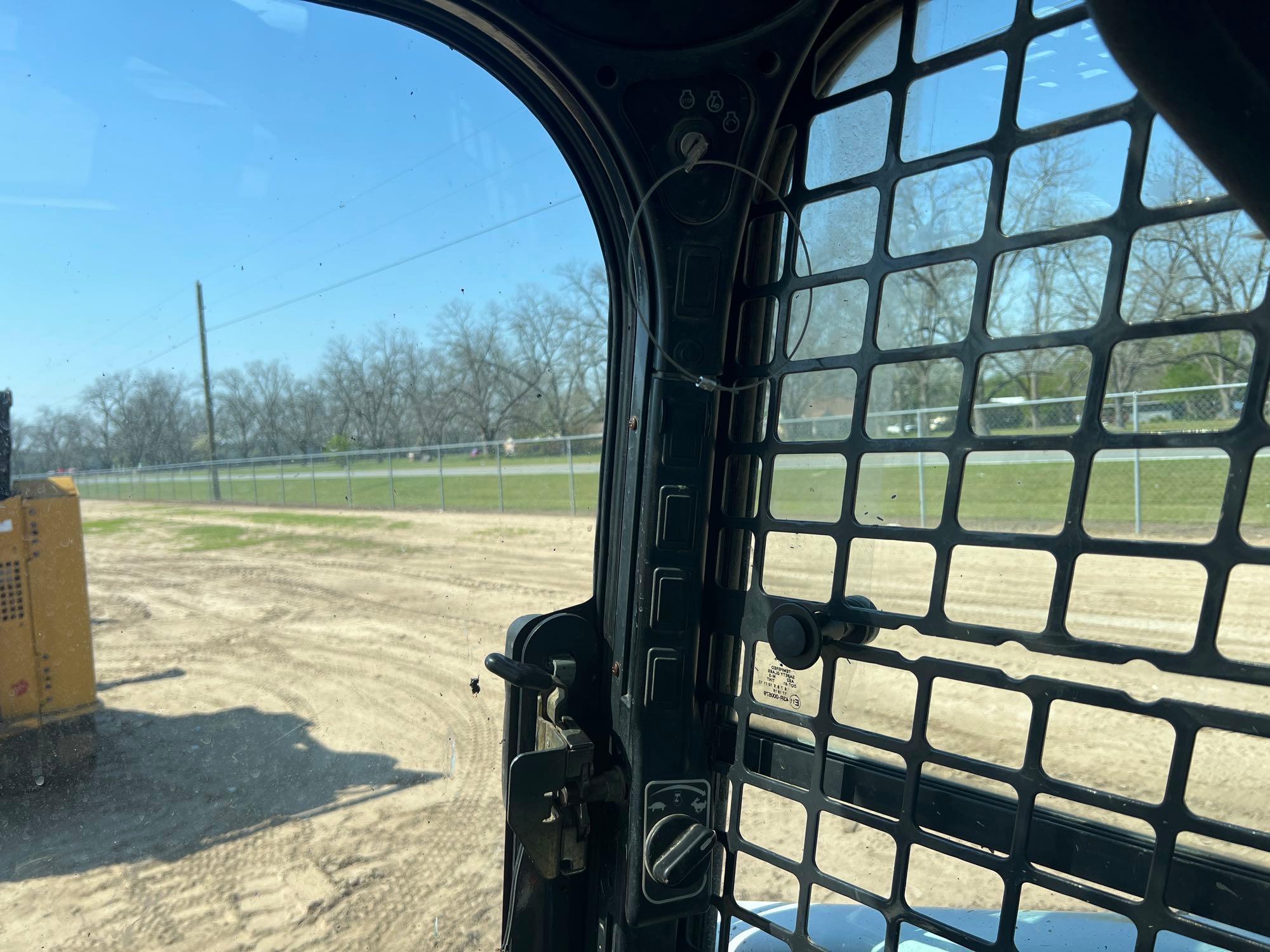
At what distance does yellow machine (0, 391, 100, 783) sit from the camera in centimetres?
278

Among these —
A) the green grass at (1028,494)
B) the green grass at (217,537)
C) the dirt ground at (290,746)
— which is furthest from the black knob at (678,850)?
the green grass at (217,537)

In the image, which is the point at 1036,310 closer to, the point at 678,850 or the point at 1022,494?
the point at 1022,494

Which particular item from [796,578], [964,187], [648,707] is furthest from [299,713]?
[964,187]

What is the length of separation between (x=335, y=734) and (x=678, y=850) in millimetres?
2631

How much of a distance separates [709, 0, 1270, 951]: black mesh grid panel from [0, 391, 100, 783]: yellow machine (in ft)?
8.71

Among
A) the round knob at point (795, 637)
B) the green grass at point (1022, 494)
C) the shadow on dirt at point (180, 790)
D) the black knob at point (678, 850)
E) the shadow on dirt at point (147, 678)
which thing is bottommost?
the shadow on dirt at point (180, 790)

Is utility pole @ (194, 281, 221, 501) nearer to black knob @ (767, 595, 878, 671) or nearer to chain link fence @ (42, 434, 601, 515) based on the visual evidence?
chain link fence @ (42, 434, 601, 515)

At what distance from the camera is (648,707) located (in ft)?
4.38

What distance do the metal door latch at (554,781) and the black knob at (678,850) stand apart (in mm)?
92

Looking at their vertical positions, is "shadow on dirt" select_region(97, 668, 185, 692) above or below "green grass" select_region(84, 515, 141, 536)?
below

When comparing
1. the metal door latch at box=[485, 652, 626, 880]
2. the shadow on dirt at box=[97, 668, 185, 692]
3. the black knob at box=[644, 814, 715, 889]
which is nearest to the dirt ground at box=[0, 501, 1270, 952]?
the shadow on dirt at box=[97, 668, 185, 692]

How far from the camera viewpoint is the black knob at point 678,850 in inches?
50.4

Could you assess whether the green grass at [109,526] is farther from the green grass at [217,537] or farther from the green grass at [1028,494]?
the green grass at [1028,494]

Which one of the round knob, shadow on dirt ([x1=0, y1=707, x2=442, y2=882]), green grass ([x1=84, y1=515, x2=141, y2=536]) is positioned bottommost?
shadow on dirt ([x1=0, y1=707, x2=442, y2=882])
